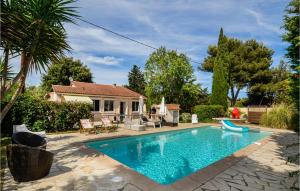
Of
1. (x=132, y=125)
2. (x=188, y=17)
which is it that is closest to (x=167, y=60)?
(x=188, y=17)

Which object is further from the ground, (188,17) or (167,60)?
(188,17)

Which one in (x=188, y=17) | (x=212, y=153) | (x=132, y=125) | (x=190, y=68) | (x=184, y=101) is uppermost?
(x=188, y=17)

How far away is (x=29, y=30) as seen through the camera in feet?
22.3

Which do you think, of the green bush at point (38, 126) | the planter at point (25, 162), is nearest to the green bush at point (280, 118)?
the green bush at point (38, 126)

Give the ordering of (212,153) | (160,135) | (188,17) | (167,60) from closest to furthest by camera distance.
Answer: (212,153), (160,135), (188,17), (167,60)

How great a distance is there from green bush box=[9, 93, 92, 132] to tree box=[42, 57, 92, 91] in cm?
2986

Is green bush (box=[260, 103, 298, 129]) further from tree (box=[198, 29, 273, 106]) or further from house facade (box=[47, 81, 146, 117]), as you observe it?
tree (box=[198, 29, 273, 106])

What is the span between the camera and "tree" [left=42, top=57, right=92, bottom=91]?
46.1 metres

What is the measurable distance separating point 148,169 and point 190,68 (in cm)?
2718

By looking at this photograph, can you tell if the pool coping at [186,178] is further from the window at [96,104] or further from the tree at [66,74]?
the tree at [66,74]

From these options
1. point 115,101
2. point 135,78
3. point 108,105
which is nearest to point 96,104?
point 108,105

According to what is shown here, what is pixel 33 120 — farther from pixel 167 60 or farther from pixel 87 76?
pixel 87 76

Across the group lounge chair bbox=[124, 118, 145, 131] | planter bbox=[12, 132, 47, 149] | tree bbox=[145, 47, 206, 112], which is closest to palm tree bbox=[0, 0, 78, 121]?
planter bbox=[12, 132, 47, 149]

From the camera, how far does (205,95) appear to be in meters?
41.2
